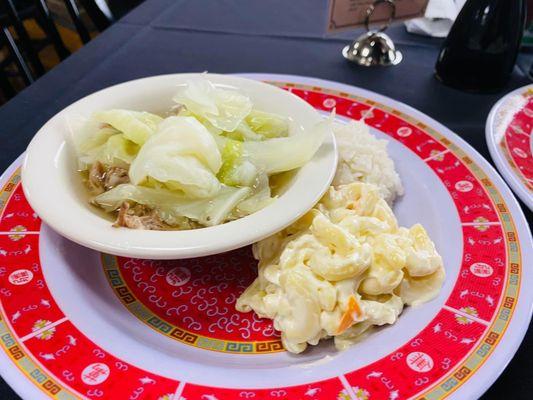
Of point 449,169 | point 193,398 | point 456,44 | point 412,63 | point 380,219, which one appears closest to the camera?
point 193,398

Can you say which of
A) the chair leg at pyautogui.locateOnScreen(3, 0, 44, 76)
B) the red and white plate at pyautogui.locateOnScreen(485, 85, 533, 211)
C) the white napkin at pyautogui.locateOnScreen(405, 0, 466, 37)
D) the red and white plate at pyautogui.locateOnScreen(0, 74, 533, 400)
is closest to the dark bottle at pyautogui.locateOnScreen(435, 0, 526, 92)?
the red and white plate at pyautogui.locateOnScreen(485, 85, 533, 211)

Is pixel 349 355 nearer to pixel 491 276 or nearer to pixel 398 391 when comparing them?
pixel 398 391

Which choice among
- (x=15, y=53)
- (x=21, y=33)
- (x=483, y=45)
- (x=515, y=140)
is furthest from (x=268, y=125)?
(x=21, y=33)

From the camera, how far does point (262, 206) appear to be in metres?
1.15

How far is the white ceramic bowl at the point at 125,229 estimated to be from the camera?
0.99 m

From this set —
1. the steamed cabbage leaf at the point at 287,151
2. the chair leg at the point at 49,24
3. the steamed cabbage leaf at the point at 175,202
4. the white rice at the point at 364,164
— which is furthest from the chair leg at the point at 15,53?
the white rice at the point at 364,164

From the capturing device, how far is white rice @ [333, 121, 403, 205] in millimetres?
1327

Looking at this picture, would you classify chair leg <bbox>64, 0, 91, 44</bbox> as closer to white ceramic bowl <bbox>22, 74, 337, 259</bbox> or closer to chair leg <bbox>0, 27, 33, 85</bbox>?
chair leg <bbox>0, 27, 33, 85</bbox>

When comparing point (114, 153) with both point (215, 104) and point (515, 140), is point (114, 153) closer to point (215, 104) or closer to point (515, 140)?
point (215, 104)

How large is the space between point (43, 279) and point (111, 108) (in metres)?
0.54

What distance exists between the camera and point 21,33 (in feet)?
7.27

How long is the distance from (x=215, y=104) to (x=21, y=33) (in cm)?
143

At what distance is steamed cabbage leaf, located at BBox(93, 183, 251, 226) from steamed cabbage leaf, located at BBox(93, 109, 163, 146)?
13 cm

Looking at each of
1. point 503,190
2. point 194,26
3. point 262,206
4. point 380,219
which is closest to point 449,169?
point 503,190
